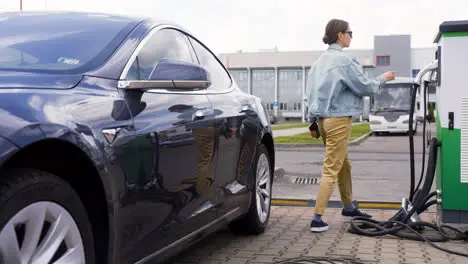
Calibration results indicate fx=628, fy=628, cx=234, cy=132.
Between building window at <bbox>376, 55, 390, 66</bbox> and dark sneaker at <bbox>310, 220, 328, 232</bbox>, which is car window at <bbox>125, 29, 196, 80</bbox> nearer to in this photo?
dark sneaker at <bbox>310, 220, 328, 232</bbox>

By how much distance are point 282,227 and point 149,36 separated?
2.64 metres

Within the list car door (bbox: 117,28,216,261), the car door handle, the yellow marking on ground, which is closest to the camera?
car door (bbox: 117,28,216,261)

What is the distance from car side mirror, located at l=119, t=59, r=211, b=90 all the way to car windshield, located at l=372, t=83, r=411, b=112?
27.7m

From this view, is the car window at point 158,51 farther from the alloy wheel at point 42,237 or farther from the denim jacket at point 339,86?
the denim jacket at point 339,86

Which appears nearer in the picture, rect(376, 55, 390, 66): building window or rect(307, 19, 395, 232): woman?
rect(307, 19, 395, 232): woman

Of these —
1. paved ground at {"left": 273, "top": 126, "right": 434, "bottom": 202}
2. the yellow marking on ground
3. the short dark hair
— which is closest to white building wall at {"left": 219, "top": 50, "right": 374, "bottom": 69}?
paved ground at {"left": 273, "top": 126, "right": 434, "bottom": 202}

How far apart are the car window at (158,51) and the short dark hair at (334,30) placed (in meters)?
1.88

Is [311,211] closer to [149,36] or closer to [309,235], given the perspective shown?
[309,235]

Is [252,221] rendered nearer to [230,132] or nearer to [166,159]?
[230,132]

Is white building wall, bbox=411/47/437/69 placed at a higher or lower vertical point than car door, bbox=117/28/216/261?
higher

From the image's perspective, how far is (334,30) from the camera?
5672mm

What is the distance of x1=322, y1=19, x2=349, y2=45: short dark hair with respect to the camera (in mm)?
5664

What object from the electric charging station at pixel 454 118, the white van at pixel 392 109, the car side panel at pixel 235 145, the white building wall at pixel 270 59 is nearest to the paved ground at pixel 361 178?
the electric charging station at pixel 454 118

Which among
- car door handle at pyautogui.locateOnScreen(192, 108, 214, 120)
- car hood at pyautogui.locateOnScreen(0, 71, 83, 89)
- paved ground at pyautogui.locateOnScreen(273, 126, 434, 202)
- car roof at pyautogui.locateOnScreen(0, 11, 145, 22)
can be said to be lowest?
paved ground at pyautogui.locateOnScreen(273, 126, 434, 202)
